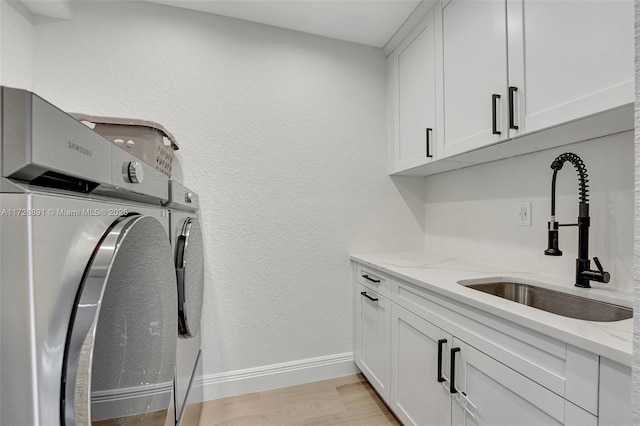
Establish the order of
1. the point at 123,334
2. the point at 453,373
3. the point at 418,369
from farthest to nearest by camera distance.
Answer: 1. the point at 418,369
2. the point at 453,373
3. the point at 123,334

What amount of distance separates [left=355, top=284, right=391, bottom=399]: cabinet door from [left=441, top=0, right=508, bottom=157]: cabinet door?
0.97 meters

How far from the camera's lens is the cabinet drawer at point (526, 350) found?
0.69 m

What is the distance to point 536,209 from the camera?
1.43 metres

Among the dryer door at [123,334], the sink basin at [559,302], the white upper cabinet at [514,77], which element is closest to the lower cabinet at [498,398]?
the sink basin at [559,302]

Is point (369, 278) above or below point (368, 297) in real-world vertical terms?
above

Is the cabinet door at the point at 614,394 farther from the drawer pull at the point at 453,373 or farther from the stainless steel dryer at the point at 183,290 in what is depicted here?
the stainless steel dryer at the point at 183,290

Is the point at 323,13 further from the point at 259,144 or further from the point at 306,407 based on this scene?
the point at 306,407

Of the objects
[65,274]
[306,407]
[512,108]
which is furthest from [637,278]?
[306,407]

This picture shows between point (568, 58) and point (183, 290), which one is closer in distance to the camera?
point (568, 58)

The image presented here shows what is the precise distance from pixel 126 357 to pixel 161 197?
0.52 metres

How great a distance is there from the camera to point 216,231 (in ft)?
6.07

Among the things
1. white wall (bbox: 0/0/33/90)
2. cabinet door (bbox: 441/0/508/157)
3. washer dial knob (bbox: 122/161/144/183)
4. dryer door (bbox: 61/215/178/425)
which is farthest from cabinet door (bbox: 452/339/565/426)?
white wall (bbox: 0/0/33/90)

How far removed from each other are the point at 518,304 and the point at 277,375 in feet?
5.25

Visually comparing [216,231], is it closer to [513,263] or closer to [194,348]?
[194,348]
